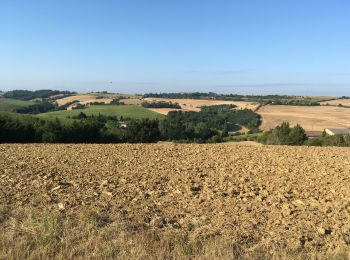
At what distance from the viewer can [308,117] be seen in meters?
74.8

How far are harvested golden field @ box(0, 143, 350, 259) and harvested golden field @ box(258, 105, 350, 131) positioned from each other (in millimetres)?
51516

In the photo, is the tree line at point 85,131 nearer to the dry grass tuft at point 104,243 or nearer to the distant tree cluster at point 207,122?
the distant tree cluster at point 207,122

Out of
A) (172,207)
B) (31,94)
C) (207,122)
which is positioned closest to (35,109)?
(207,122)

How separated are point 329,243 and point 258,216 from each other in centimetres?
173

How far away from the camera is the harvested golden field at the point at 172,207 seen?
5055 millimetres

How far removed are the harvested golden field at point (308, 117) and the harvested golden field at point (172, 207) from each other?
169 ft

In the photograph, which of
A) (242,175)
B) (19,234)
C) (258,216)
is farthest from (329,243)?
(242,175)

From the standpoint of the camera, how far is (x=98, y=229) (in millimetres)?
5777

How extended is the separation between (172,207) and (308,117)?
234 ft

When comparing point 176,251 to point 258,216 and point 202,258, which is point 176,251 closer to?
point 202,258

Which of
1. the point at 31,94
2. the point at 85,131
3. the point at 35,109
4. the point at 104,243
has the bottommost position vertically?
the point at 35,109

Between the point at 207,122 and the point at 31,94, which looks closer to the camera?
the point at 207,122

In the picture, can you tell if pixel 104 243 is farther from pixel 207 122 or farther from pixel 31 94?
pixel 31 94

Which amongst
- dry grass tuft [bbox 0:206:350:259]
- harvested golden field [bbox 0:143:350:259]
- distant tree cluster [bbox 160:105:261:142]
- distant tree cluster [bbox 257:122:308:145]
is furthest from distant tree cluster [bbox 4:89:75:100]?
dry grass tuft [bbox 0:206:350:259]
